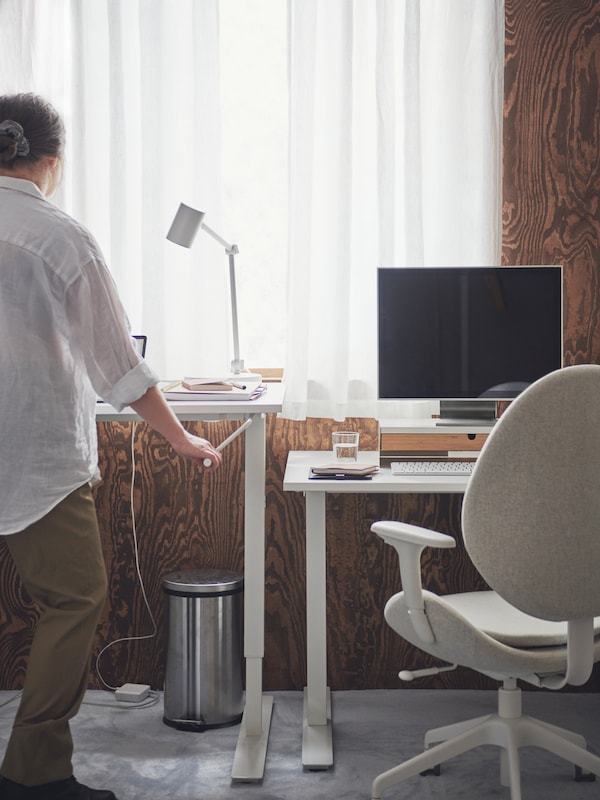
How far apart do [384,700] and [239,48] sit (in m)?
1.97

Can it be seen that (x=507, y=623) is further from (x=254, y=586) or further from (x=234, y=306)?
(x=234, y=306)

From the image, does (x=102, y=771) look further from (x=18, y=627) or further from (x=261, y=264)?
(x=261, y=264)

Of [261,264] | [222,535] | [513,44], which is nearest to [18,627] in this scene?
[222,535]

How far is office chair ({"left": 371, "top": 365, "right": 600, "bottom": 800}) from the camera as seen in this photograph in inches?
62.9

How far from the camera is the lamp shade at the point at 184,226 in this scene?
2395 millimetres

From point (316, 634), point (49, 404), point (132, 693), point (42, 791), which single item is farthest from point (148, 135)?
point (42, 791)

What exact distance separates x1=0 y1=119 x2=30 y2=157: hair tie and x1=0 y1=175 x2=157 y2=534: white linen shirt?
2.5 inches

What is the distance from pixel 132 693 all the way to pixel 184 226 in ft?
4.38

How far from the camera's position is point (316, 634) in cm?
236

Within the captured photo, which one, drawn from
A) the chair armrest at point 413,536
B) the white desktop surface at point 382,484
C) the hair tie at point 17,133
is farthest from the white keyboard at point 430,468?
the hair tie at point 17,133

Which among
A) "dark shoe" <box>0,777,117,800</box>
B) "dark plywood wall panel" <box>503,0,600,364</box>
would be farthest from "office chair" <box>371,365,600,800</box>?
"dark plywood wall panel" <box>503,0,600,364</box>

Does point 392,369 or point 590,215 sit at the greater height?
point 590,215

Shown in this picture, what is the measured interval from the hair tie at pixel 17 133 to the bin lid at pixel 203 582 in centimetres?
123

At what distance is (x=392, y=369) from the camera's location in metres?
2.47
